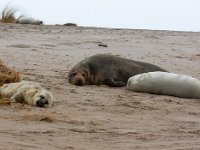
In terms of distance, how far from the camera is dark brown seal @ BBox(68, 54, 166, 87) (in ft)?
28.0

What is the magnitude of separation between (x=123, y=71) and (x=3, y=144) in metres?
4.90

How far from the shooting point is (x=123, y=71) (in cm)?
896

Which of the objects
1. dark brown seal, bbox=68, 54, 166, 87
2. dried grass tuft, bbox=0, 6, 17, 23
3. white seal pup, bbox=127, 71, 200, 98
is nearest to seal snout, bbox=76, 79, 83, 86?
dark brown seal, bbox=68, 54, 166, 87

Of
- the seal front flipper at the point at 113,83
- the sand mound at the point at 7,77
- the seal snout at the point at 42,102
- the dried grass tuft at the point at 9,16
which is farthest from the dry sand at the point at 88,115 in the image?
the dried grass tuft at the point at 9,16

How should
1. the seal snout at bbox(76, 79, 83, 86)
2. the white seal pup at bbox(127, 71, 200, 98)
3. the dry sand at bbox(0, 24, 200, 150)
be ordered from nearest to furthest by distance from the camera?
the dry sand at bbox(0, 24, 200, 150)
the white seal pup at bbox(127, 71, 200, 98)
the seal snout at bbox(76, 79, 83, 86)

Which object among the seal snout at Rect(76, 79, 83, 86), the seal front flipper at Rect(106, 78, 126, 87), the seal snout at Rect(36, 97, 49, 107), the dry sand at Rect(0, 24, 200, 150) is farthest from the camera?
the seal front flipper at Rect(106, 78, 126, 87)


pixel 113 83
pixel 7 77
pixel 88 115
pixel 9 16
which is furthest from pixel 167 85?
pixel 9 16

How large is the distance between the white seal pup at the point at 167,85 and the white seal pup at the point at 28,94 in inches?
74.3

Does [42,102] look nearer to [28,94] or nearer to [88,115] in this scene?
[28,94]

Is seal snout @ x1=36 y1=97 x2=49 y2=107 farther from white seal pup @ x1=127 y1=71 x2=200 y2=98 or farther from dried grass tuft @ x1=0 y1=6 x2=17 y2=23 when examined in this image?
dried grass tuft @ x1=0 y1=6 x2=17 y2=23

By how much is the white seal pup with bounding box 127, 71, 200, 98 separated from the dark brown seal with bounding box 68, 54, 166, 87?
0.54 m

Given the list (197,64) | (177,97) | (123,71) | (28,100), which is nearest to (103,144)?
(28,100)

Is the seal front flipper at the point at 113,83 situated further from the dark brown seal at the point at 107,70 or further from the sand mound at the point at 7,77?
the sand mound at the point at 7,77

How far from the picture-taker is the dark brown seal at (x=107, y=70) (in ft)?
28.0
